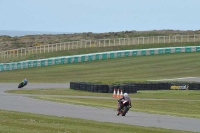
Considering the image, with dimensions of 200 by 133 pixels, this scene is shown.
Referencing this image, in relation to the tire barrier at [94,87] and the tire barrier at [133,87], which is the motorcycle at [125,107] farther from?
the tire barrier at [94,87]

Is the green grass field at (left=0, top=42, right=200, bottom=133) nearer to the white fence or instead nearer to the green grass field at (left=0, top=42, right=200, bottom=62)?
the green grass field at (left=0, top=42, right=200, bottom=62)

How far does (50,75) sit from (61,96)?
67.9ft

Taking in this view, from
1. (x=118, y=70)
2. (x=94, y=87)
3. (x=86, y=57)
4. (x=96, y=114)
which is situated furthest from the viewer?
(x=86, y=57)

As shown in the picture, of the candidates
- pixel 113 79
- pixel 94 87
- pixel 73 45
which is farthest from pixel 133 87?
pixel 73 45

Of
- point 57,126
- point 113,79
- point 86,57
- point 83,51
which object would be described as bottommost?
point 113,79

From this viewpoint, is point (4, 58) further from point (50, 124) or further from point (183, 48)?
point (50, 124)

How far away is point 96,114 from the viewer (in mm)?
27297

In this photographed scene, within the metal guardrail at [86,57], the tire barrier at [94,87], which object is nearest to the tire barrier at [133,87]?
the tire barrier at [94,87]

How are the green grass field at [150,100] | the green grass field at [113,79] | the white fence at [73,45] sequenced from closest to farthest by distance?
the green grass field at [113,79]
the green grass field at [150,100]
the white fence at [73,45]

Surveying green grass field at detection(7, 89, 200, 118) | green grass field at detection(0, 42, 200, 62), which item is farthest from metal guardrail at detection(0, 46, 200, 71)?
green grass field at detection(7, 89, 200, 118)

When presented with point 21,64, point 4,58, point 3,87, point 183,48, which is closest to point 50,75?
point 21,64

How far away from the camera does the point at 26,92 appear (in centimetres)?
4197

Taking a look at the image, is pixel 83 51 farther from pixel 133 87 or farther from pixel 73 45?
pixel 133 87

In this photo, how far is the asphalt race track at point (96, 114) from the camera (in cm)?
2412
